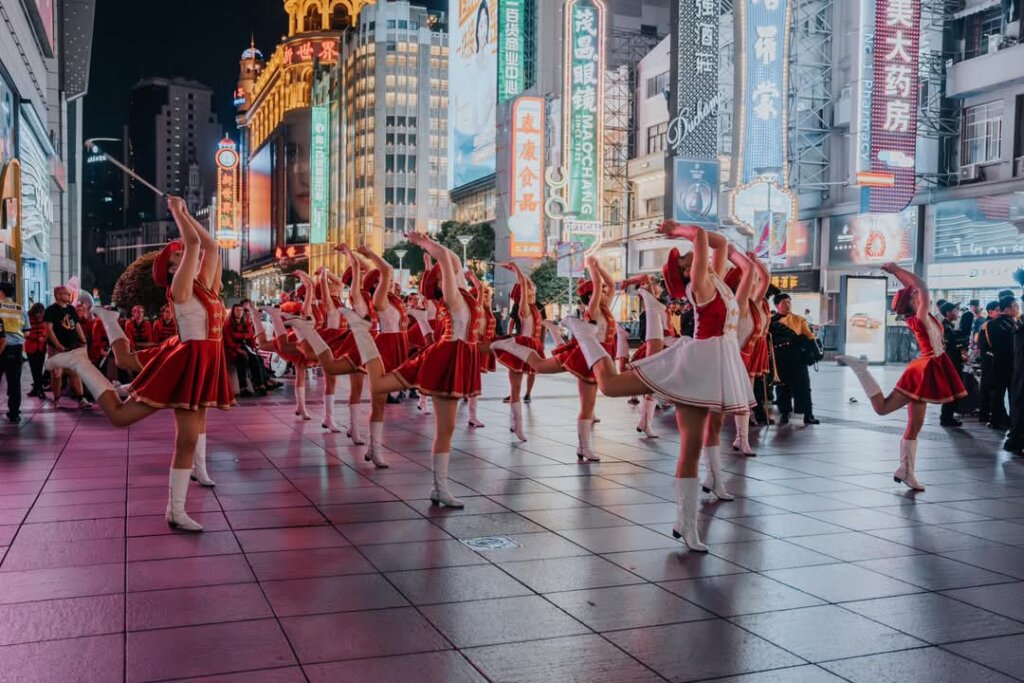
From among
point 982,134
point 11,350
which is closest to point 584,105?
point 982,134

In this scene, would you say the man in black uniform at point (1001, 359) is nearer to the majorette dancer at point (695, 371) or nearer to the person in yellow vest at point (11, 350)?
the majorette dancer at point (695, 371)

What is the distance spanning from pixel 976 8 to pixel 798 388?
2253 cm

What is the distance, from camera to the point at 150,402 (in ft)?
21.1

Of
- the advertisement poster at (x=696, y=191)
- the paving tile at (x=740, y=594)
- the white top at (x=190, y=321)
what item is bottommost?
the paving tile at (x=740, y=594)

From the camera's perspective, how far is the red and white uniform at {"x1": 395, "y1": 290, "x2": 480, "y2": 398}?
739 centimetres

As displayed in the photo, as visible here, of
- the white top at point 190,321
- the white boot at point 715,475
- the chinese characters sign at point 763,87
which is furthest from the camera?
the chinese characters sign at point 763,87

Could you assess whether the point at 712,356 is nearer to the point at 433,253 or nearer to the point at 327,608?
the point at 433,253

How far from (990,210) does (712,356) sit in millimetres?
26940

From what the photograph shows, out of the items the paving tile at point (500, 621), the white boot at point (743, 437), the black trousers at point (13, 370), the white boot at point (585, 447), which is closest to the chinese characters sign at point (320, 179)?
the black trousers at point (13, 370)

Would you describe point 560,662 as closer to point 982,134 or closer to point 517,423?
point 517,423

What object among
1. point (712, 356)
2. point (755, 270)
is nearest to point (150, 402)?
point (712, 356)

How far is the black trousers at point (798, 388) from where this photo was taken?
1368 centimetres

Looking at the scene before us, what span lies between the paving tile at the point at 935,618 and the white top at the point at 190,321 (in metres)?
4.42

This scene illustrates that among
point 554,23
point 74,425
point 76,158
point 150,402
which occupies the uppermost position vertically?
point 554,23
